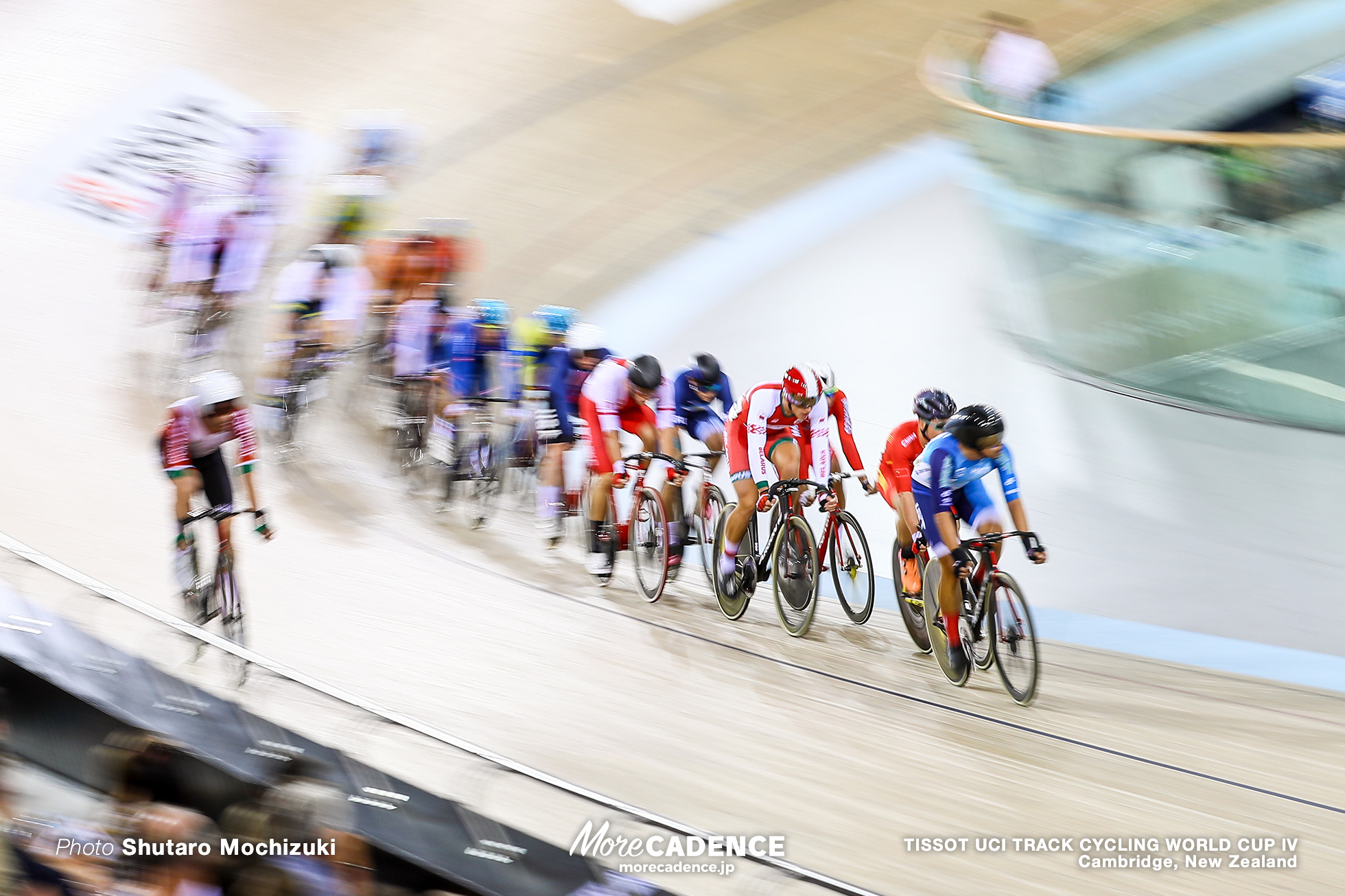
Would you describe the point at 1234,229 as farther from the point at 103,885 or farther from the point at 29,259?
the point at 29,259

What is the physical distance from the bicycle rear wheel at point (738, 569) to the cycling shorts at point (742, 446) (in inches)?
7.8

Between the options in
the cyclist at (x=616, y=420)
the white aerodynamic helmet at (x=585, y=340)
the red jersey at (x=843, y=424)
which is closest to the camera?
the red jersey at (x=843, y=424)

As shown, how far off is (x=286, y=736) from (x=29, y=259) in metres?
7.45

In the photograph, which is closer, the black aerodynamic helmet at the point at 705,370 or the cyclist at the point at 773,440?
the cyclist at the point at 773,440

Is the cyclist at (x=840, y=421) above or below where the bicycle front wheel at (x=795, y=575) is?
above

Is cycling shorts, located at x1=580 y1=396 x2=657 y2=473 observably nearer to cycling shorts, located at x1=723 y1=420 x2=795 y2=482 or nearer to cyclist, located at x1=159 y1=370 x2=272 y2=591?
cycling shorts, located at x1=723 y1=420 x2=795 y2=482

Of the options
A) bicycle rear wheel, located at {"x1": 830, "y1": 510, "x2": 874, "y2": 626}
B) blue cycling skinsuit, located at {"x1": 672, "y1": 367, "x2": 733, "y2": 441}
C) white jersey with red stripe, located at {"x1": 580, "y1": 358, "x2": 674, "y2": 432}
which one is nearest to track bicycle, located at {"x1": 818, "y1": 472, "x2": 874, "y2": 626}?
bicycle rear wheel, located at {"x1": 830, "y1": 510, "x2": 874, "y2": 626}

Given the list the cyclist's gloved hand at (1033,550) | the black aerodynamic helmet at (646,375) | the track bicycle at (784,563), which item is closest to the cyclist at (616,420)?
the black aerodynamic helmet at (646,375)

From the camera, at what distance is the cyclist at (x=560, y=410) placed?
648 cm

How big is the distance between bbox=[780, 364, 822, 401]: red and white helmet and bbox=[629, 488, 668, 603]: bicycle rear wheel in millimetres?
953

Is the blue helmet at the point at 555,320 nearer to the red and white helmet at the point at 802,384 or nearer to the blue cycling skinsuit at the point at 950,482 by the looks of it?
the red and white helmet at the point at 802,384

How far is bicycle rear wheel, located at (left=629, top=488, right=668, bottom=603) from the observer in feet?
20.0

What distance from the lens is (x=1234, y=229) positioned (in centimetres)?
652

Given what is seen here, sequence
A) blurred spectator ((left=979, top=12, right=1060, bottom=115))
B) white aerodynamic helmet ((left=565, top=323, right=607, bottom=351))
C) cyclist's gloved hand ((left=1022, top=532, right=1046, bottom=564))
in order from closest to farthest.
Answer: cyclist's gloved hand ((left=1022, top=532, right=1046, bottom=564))
white aerodynamic helmet ((left=565, top=323, right=607, bottom=351))
blurred spectator ((left=979, top=12, right=1060, bottom=115))
